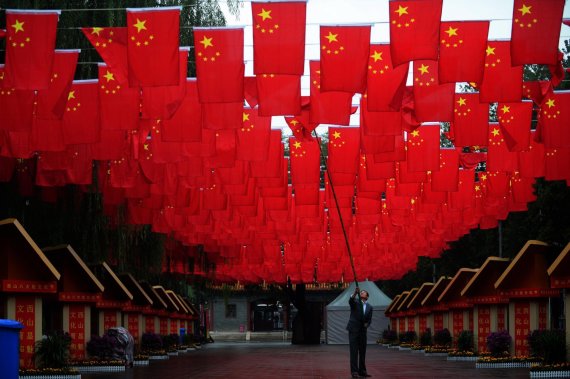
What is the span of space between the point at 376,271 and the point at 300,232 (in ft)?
63.8

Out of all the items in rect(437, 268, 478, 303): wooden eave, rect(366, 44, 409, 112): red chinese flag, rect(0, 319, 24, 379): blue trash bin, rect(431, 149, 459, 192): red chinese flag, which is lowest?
rect(0, 319, 24, 379): blue trash bin

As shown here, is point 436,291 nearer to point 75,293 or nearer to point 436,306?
point 436,306

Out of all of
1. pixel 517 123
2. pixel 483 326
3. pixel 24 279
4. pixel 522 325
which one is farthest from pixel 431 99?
pixel 483 326

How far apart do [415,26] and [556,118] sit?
5.50 meters

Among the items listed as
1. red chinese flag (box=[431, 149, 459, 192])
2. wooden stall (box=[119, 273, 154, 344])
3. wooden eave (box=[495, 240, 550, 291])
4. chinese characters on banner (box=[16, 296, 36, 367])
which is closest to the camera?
chinese characters on banner (box=[16, 296, 36, 367])

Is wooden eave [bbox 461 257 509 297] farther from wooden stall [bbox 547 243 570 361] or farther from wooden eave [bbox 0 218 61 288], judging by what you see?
wooden eave [bbox 0 218 61 288]

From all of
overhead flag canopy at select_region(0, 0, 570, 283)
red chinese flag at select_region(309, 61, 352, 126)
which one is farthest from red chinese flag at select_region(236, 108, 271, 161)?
red chinese flag at select_region(309, 61, 352, 126)

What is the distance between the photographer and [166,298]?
5062cm

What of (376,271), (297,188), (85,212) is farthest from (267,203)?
(376,271)

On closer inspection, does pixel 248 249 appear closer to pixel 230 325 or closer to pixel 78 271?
pixel 78 271

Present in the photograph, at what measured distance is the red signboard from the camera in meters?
33.4

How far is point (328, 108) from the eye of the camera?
1881 centimetres

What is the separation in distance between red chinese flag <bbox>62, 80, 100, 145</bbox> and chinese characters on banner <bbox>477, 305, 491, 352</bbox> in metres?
19.2

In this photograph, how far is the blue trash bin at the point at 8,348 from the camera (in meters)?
9.63
